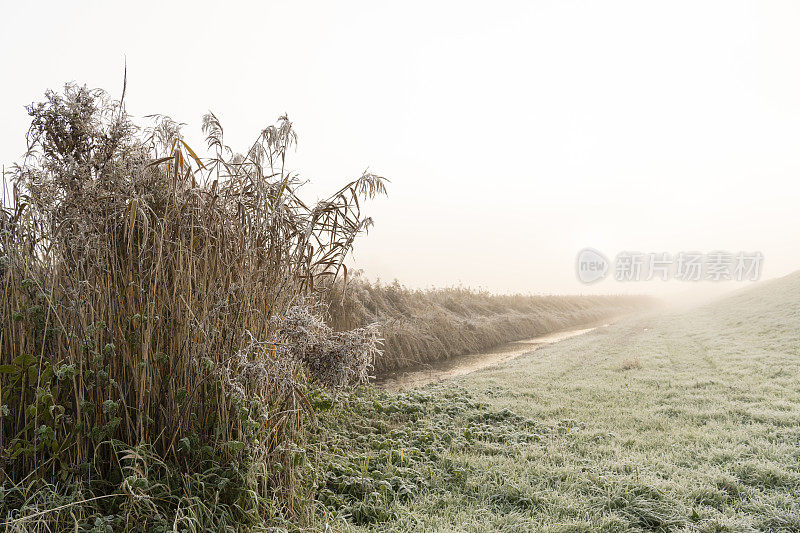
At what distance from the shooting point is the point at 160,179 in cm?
279

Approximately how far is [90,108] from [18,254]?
994 millimetres

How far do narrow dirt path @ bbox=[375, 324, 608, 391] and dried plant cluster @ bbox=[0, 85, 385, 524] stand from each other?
19.1 ft

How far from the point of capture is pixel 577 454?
453 cm

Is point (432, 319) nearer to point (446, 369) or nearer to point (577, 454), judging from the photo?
point (446, 369)

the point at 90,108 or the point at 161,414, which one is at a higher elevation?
the point at 90,108

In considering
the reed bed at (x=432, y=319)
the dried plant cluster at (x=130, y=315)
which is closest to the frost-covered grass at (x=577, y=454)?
the dried plant cluster at (x=130, y=315)

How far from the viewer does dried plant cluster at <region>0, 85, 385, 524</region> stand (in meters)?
2.50

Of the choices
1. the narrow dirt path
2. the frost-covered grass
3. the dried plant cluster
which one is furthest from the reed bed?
the dried plant cluster

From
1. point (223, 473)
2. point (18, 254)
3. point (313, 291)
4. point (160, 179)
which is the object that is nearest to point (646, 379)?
point (313, 291)

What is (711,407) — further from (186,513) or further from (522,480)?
(186,513)

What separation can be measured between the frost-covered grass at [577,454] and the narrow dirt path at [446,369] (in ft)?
4.62

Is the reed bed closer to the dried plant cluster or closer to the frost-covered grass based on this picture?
the frost-covered grass

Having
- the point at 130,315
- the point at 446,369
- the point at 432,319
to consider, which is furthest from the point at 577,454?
the point at 432,319

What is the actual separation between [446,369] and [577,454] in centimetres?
619
